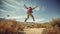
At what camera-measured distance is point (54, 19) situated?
129 inches

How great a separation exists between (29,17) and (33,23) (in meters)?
0.13

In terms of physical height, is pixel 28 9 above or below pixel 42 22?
above

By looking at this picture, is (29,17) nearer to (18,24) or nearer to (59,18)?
(18,24)

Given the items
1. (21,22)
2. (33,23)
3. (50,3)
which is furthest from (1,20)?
(50,3)

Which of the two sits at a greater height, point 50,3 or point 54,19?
point 50,3

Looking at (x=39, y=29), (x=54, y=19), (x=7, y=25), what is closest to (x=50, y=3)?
(x=54, y=19)

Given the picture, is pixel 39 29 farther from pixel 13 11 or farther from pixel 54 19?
pixel 13 11

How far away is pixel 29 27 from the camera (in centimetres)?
323

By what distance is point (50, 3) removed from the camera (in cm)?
334

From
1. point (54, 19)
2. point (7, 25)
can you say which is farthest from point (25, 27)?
point (54, 19)

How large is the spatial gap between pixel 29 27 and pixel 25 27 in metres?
0.07

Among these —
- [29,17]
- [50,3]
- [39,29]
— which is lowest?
[39,29]

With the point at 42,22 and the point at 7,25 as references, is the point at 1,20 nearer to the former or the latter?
the point at 7,25

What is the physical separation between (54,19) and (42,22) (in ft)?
0.74
